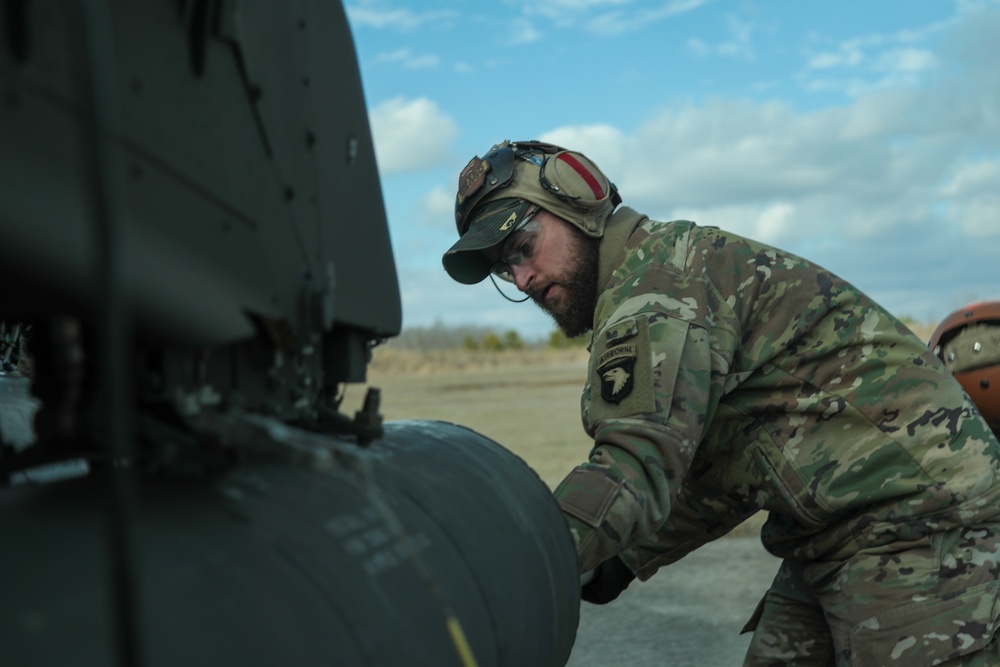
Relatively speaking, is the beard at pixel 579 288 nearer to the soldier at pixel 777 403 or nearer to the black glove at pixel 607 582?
the soldier at pixel 777 403

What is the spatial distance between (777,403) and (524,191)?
100 centimetres

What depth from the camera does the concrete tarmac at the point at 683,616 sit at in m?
5.62

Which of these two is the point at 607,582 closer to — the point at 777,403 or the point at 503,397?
the point at 777,403

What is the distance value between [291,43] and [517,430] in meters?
14.8

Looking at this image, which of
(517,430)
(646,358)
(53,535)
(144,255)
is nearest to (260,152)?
(144,255)

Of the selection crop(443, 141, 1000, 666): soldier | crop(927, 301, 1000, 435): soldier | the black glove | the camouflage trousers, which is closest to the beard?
crop(443, 141, 1000, 666): soldier

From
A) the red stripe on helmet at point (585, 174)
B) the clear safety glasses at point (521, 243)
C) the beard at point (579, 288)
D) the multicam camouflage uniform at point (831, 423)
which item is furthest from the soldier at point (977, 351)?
the clear safety glasses at point (521, 243)

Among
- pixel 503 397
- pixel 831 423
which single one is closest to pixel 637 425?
pixel 831 423

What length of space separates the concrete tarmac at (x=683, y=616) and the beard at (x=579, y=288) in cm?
266

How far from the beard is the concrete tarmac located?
2.66m

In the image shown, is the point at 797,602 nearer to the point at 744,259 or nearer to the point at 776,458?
the point at 776,458

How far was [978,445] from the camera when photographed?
10.4 feet

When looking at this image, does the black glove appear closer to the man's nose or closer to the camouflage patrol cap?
the man's nose

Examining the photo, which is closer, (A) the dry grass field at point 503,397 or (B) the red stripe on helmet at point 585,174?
(B) the red stripe on helmet at point 585,174
